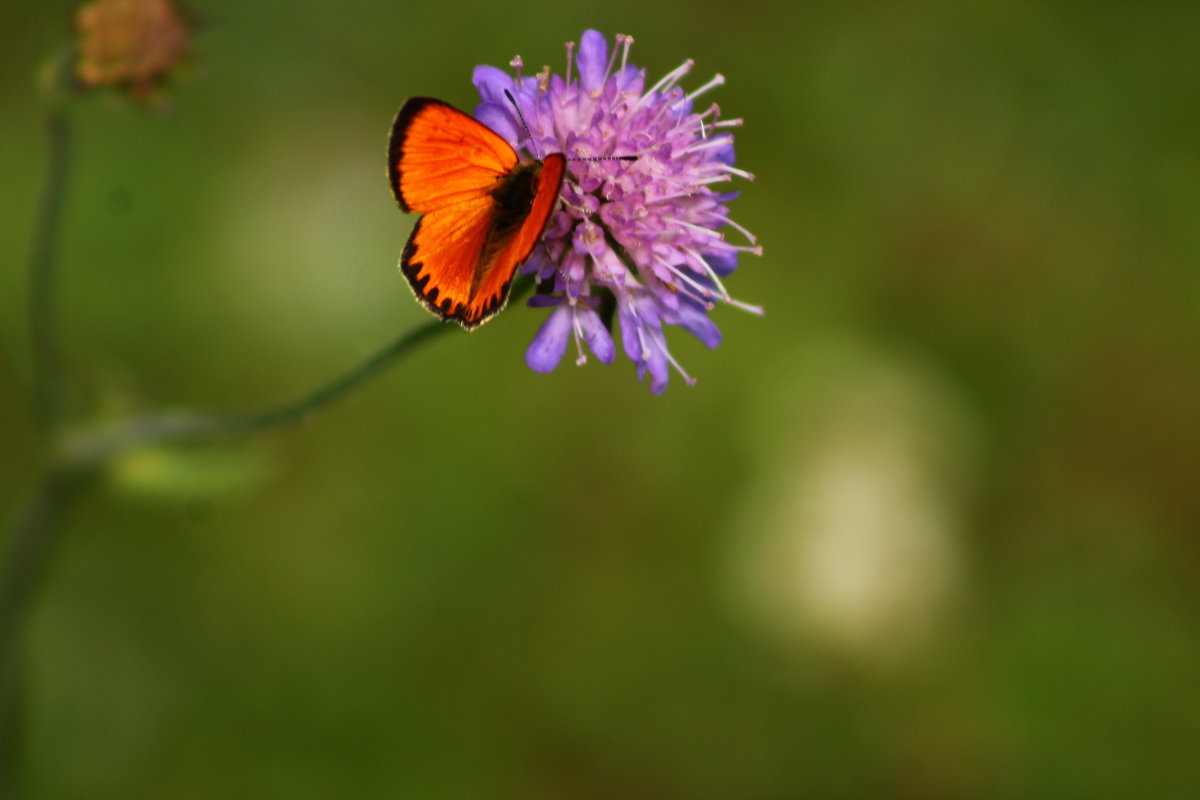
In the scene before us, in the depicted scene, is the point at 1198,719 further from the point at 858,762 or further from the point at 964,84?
the point at 964,84

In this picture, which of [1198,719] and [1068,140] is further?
[1068,140]

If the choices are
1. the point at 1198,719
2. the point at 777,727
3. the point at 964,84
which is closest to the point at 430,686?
the point at 777,727

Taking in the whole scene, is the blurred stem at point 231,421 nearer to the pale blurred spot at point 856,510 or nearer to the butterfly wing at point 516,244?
the butterfly wing at point 516,244

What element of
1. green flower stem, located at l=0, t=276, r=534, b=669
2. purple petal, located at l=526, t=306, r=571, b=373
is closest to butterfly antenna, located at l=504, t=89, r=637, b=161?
purple petal, located at l=526, t=306, r=571, b=373

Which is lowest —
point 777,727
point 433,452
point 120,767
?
point 120,767

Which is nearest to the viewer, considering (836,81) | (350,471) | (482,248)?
(482,248)

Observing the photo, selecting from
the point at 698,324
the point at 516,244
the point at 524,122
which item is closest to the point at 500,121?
the point at 524,122

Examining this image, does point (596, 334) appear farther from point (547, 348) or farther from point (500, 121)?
point (500, 121)
